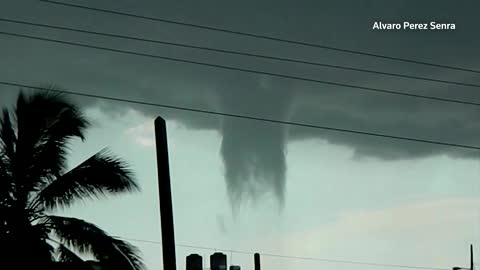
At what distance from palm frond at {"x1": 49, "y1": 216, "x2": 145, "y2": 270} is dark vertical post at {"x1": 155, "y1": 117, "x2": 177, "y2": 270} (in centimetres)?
546

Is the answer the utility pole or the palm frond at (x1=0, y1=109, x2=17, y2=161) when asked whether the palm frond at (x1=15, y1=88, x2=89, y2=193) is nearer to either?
the palm frond at (x1=0, y1=109, x2=17, y2=161)

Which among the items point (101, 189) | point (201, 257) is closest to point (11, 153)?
point (101, 189)

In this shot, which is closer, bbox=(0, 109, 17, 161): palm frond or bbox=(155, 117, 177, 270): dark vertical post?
bbox=(155, 117, 177, 270): dark vertical post

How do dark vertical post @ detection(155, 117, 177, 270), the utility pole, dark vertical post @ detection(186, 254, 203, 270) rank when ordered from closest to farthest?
dark vertical post @ detection(155, 117, 177, 270) < dark vertical post @ detection(186, 254, 203, 270) < the utility pole

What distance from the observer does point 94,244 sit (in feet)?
88.1

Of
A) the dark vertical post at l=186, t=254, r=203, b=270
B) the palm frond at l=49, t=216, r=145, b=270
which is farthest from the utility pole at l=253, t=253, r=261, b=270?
the palm frond at l=49, t=216, r=145, b=270

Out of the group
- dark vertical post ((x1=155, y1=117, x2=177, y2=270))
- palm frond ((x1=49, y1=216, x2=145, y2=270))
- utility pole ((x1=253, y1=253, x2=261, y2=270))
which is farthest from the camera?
utility pole ((x1=253, y1=253, x2=261, y2=270))

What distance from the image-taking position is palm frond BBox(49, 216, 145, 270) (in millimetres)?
26781

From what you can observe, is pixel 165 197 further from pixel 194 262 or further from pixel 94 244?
pixel 194 262

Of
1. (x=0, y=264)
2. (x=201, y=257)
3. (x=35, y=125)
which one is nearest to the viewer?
(x=0, y=264)

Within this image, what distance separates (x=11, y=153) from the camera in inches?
1068

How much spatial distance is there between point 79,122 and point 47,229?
3.41 m

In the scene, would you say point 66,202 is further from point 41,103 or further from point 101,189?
point 41,103

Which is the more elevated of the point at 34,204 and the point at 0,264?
the point at 34,204
